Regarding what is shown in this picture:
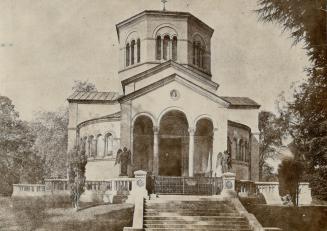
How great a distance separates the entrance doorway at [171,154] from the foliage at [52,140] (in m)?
14.2

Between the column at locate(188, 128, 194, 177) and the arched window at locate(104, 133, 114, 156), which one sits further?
the arched window at locate(104, 133, 114, 156)

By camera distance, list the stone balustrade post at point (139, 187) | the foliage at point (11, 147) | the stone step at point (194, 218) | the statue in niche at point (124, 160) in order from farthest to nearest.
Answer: the foliage at point (11, 147), the statue in niche at point (124, 160), the stone balustrade post at point (139, 187), the stone step at point (194, 218)

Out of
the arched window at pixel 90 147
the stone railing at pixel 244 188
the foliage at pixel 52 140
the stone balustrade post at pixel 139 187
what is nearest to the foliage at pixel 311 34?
the stone railing at pixel 244 188

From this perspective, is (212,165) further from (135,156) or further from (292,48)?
(292,48)

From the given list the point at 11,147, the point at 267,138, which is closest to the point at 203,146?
the point at 11,147

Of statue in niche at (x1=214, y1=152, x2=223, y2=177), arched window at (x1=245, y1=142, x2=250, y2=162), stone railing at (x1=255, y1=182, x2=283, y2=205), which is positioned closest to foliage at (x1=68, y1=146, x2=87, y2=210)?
statue in niche at (x1=214, y1=152, x2=223, y2=177)

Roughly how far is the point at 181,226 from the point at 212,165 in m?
7.75

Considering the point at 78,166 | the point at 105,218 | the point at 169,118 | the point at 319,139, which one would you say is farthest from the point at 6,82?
the point at 319,139

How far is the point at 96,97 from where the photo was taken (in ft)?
95.7

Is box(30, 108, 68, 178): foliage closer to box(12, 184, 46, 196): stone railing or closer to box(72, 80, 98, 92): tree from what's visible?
box(72, 80, 98, 92): tree

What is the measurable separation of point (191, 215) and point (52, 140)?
940 inches

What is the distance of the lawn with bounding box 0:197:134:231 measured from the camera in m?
15.2

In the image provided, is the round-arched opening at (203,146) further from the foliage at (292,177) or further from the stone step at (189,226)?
the stone step at (189,226)

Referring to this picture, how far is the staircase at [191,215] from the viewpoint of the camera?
15.5m
